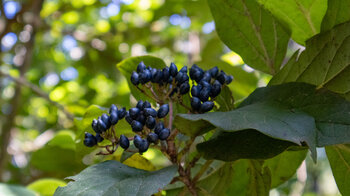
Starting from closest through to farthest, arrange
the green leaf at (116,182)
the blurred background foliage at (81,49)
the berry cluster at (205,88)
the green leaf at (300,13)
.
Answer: the green leaf at (116,182) → the berry cluster at (205,88) → the green leaf at (300,13) → the blurred background foliage at (81,49)

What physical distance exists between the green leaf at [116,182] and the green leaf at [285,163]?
0.39 metres

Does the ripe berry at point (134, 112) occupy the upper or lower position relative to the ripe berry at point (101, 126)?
upper

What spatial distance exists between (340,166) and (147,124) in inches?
16.3

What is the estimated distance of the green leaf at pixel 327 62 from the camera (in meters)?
0.69

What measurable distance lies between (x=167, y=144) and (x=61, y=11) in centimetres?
238

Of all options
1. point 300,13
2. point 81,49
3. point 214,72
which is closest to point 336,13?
point 300,13

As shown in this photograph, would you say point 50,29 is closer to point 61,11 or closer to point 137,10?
point 61,11

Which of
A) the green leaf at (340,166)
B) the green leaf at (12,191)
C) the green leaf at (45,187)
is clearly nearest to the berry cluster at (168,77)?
the green leaf at (340,166)

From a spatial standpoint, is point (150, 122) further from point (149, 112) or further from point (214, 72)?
point (214, 72)

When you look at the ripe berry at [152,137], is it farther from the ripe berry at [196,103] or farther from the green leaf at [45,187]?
the green leaf at [45,187]

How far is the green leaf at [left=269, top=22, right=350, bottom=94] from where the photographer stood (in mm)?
692

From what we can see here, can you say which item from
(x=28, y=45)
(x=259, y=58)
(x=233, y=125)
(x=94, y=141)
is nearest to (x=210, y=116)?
(x=233, y=125)

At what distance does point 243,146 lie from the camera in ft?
2.09

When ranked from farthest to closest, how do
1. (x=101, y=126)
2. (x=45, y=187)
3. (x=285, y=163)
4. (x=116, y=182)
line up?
(x=45, y=187) → (x=285, y=163) → (x=101, y=126) → (x=116, y=182)
